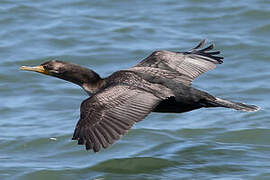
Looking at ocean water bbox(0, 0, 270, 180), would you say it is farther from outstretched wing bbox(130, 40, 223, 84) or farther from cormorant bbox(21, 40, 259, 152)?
outstretched wing bbox(130, 40, 223, 84)

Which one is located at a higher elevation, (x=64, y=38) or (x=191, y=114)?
(x=64, y=38)

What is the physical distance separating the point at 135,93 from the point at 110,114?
647 mm

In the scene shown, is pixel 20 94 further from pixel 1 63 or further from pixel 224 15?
pixel 224 15

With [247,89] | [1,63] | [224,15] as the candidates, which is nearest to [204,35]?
[224,15]

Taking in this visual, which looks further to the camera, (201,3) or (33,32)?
(201,3)

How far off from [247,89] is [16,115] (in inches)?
152

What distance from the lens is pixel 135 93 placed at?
8906 millimetres

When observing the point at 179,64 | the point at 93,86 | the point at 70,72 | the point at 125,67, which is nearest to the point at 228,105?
the point at 179,64

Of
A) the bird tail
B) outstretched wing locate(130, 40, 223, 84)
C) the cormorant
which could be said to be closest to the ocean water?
the bird tail

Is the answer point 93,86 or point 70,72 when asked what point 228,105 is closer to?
point 93,86

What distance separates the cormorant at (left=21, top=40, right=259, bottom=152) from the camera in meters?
8.19

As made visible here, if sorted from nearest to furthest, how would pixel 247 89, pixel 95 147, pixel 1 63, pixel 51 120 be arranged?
1. pixel 95 147
2. pixel 51 120
3. pixel 247 89
4. pixel 1 63

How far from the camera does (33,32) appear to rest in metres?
15.2

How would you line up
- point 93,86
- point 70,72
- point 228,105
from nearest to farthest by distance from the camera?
point 228,105 < point 93,86 < point 70,72
